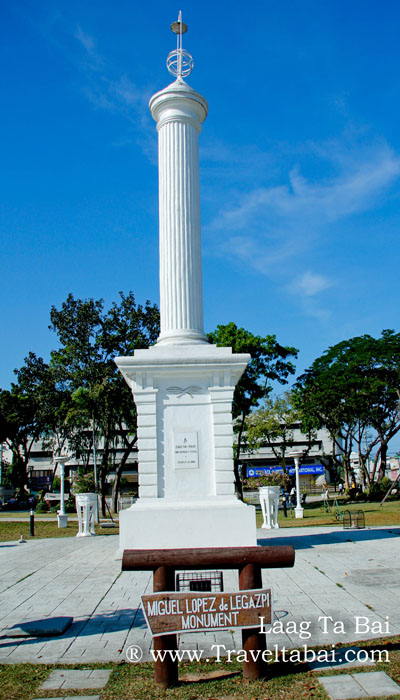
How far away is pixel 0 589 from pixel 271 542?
26.6 ft

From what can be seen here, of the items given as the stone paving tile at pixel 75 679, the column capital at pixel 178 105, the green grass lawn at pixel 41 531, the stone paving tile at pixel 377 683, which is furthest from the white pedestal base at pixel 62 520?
the stone paving tile at pixel 377 683

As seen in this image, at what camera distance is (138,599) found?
991 cm

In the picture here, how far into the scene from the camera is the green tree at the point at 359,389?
40.9 m

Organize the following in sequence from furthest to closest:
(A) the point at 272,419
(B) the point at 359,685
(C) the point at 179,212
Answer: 1. (A) the point at 272,419
2. (C) the point at 179,212
3. (B) the point at 359,685

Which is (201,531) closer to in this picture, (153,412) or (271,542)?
(153,412)

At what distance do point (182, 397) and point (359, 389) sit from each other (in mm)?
31191

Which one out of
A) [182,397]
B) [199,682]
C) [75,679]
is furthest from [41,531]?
[199,682]

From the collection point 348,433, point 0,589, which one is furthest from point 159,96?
point 348,433

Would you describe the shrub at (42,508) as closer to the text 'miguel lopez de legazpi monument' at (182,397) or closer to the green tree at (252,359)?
the green tree at (252,359)

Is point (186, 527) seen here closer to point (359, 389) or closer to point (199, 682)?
point (199, 682)

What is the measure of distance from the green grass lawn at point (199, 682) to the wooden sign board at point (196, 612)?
1.98ft

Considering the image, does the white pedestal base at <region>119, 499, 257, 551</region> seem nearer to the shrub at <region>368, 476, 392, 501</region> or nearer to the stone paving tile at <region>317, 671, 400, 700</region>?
the stone paving tile at <region>317, 671, 400, 700</region>

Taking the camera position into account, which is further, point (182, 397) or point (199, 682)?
point (182, 397)

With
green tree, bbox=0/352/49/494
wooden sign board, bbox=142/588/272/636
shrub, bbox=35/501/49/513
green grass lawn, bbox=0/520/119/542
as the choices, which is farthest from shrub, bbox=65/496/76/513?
wooden sign board, bbox=142/588/272/636
